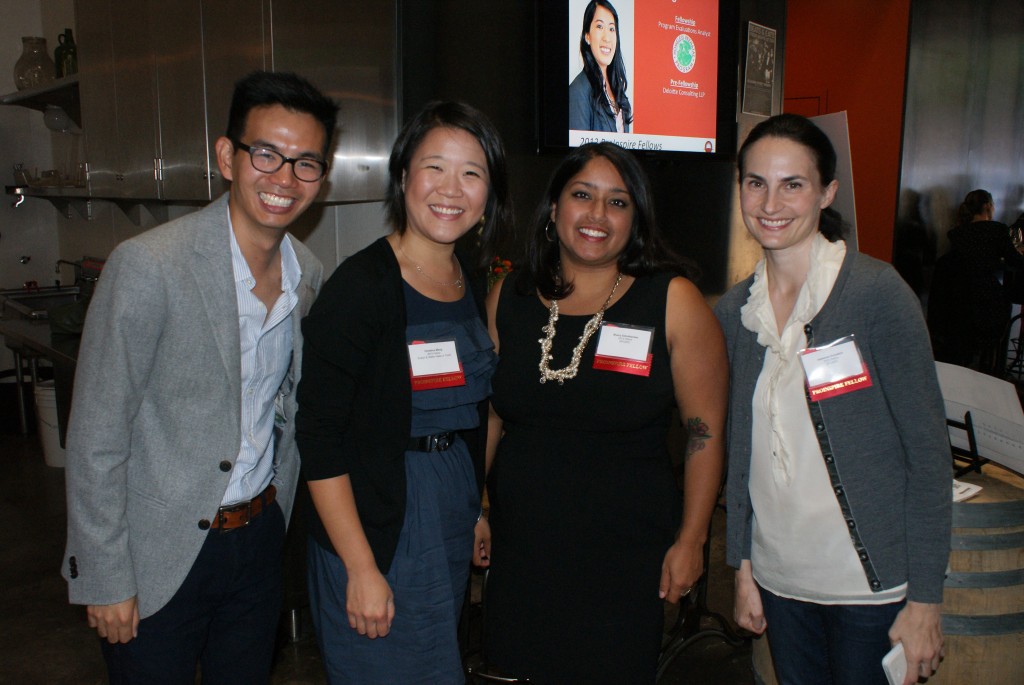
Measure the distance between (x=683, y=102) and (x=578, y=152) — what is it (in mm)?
2350

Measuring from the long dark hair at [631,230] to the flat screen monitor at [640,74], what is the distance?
1.56 m

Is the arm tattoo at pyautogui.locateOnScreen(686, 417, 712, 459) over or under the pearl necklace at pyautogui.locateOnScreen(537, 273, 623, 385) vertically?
under

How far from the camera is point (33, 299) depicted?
17.0 feet

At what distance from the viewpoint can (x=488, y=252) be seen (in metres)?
1.71

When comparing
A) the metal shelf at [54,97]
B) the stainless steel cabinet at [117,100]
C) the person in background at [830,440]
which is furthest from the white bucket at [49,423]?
the person in background at [830,440]

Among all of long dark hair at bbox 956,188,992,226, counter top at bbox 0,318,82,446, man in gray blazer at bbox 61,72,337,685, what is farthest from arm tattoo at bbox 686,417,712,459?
long dark hair at bbox 956,188,992,226

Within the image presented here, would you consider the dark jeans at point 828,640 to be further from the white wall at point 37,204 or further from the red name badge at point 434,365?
the white wall at point 37,204

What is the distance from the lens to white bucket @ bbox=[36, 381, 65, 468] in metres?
4.42

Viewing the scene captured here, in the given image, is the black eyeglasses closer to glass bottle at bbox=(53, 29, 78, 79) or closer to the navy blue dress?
the navy blue dress

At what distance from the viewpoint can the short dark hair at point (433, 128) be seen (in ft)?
4.85

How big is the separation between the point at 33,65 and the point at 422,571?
5.53 meters

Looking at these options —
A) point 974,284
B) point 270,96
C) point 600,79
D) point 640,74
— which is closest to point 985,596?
point 270,96

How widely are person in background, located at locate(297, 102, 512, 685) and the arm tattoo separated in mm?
473

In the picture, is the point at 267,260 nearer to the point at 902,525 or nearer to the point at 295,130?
the point at 295,130
